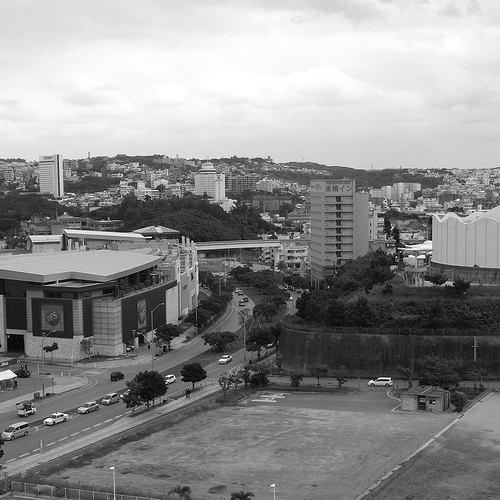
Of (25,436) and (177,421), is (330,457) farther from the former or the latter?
(25,436)

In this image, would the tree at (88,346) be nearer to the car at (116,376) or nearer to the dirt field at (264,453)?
the car at (116,376)

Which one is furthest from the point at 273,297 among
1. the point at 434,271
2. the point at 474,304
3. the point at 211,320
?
the point at 474,304

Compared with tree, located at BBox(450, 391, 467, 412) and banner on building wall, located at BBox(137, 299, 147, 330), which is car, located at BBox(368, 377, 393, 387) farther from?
banner on building wall, located at BBox(137, 299, 147, 330)

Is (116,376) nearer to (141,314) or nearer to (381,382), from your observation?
(141,314)

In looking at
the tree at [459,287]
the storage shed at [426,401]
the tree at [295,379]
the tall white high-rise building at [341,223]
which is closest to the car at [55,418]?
the tree at [295,379]

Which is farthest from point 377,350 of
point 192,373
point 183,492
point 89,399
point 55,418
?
point 183,492
